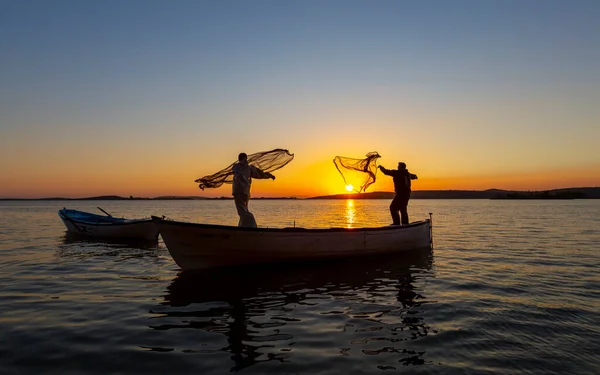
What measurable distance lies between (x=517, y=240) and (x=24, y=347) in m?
23.4

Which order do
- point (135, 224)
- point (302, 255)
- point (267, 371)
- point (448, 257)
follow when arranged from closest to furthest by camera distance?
1. point (267, 371)
2. point (302, 255)
3. point (448, 257)
4. point (135, 224)

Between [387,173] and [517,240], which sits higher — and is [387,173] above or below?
above

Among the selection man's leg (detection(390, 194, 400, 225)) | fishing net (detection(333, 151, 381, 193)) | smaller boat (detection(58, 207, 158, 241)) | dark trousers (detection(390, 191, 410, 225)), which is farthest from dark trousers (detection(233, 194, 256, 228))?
smaller boat (detection(58, 207, 158, 241))

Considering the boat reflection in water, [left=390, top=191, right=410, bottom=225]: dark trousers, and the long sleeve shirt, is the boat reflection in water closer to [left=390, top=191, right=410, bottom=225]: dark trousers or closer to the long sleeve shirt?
the long sleeve shirt

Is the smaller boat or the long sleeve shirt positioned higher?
the long sleeve shirt

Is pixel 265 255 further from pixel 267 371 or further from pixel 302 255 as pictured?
pixel 267 371

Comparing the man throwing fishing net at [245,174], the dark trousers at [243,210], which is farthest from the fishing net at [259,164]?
the dark trousers at [243,210]

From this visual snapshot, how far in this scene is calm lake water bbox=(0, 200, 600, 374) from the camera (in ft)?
19.6

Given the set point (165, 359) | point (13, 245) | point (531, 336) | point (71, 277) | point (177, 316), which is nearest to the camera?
point (165, 359)

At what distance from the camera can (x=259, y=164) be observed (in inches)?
579

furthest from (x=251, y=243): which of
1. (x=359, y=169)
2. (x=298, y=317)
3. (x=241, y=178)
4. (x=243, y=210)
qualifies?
(x=359, y=169)

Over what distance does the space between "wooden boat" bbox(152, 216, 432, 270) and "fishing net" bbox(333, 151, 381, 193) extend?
3354 millimetres

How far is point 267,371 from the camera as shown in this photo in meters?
5.66

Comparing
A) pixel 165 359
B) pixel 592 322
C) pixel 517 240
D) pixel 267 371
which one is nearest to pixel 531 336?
pixel 592 322
